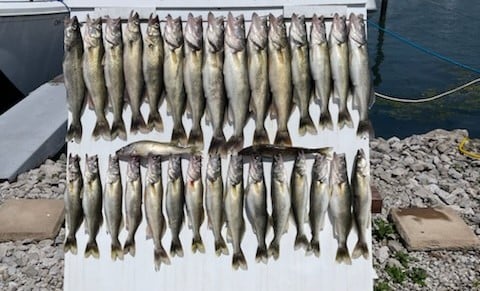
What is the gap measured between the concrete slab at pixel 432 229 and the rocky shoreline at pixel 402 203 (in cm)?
6

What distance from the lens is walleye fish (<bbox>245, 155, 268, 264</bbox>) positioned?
3324 millimetres

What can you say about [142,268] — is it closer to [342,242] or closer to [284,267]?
[284,267]

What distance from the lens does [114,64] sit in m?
3.35

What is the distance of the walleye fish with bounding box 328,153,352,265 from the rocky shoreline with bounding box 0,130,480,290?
2.72 feet

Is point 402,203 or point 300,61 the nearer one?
point 300,61

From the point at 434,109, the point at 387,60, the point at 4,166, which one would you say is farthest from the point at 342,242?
the point at 387,60

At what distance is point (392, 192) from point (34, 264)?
117 inches

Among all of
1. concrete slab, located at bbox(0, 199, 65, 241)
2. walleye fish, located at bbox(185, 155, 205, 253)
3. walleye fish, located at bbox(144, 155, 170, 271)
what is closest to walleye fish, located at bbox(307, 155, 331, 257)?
walleye fish, located at bbox(185, 155, 205, 253)

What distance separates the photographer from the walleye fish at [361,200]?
3.38 meters

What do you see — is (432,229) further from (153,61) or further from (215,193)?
(153,61)

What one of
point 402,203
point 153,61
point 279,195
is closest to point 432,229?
point 402,203

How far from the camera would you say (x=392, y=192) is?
213 inches

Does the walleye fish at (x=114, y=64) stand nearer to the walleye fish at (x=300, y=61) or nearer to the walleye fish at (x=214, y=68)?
the walleye fish at (x=214, y=68)

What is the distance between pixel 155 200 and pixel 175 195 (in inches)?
4.4
